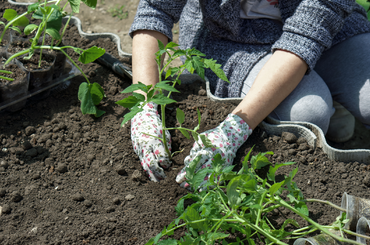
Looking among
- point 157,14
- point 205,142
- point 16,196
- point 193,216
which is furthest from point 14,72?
point 193,216

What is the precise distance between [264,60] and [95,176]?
93 cm

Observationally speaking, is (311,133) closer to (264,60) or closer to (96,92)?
(264,60)

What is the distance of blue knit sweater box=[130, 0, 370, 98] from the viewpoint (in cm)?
133

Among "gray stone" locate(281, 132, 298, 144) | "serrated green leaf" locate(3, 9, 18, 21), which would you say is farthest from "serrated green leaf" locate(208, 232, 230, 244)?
"serrated green leaf" locate(3, 9, 18, 21)

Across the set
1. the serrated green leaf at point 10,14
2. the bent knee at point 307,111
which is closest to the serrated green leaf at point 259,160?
the bent knee at point 307,111

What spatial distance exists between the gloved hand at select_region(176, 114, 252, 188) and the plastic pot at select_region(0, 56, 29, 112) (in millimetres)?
779

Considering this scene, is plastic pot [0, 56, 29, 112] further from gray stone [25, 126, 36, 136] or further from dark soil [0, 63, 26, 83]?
gray stone [25, 126, 36, 136]

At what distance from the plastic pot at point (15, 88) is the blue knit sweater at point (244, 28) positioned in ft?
1.74

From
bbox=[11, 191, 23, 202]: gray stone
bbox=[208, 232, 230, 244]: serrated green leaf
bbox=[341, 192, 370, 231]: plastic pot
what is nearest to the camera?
bbox=[208, 232, 230, 244]: serrated green leaf

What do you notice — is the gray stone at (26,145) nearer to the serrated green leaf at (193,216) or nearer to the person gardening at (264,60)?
the person gardening at (264,60)

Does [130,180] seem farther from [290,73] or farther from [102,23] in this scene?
[102,23]

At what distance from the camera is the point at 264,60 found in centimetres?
151

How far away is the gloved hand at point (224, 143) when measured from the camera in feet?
3.75

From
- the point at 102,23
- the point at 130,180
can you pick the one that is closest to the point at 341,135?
the point at 130,180
